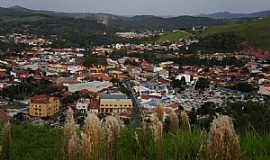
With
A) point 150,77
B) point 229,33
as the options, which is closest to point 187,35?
point 229,33

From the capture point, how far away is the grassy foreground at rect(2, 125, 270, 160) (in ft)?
12.9

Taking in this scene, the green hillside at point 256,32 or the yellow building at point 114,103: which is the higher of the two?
the green hillside at point 256,32

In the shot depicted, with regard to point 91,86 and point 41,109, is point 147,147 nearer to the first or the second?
point 41,109

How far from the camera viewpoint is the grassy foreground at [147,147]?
394cm

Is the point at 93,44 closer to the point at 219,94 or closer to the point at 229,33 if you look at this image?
the point at 229,33

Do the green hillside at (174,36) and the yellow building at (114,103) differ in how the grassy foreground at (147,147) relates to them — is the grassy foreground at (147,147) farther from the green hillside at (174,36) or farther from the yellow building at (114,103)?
the green hillside at (174,36)

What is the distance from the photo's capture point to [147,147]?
4402 millimetres

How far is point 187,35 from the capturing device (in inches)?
3580

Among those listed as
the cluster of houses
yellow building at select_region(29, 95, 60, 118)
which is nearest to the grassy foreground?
the cluster of houses

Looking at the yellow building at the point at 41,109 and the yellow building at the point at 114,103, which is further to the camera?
the yellow building at the point at 114,103

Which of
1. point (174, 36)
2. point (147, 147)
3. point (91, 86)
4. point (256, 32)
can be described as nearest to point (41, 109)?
point (91, 86)

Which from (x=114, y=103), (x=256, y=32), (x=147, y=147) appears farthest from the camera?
(x=256, y=32)

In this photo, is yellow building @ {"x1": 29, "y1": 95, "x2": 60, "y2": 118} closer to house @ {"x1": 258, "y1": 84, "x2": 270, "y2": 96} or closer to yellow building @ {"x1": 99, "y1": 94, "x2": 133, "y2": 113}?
yellow building @ {"x1": 99, "y1": 94, "x2": 133, "y2": 113}

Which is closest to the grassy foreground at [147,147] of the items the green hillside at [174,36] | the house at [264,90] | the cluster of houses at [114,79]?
the cluster of houses at [114,79]
